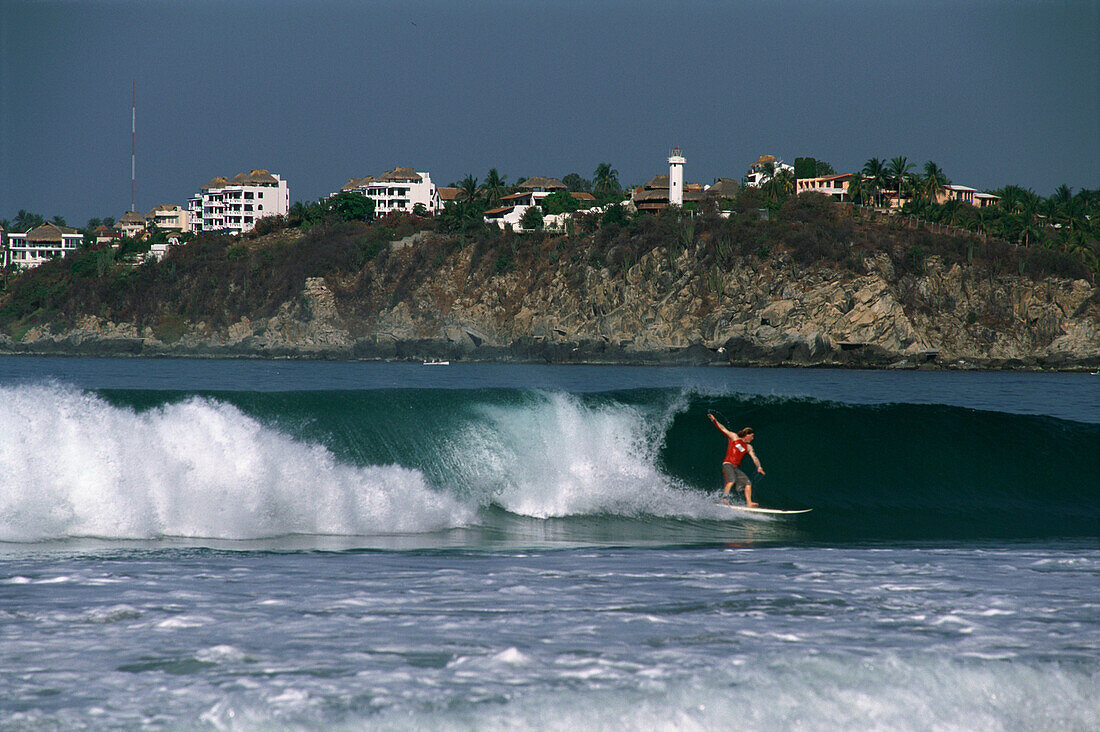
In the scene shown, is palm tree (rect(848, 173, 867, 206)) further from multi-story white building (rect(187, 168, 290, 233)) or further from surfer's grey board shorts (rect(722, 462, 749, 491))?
surfer's grey board shorts (rect(722, 462, 749, 491))

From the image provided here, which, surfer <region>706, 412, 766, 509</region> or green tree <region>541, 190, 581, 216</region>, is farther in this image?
green tree <region>541, 190, 581, 216</region>

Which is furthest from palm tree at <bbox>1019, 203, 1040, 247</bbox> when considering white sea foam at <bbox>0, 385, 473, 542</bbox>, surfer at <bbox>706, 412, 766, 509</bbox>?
white sea foam at <bbox>0, 385, 473, 542</bbox>

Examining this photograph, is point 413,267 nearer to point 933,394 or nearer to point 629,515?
point 933,394

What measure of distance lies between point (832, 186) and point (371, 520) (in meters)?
131

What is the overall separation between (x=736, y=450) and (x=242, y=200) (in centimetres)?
15620

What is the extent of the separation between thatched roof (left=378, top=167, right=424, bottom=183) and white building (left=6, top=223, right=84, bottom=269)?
57.8 metres

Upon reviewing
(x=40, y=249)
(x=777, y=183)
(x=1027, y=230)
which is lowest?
(x=1027, y=230)

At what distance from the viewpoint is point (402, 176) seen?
150 m

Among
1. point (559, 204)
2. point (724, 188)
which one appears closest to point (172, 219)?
point (559, 204)

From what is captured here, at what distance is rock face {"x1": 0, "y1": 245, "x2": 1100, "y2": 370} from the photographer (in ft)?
296

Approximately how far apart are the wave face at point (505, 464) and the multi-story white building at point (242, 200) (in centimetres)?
14833

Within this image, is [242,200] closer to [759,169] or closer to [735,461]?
[759,169]

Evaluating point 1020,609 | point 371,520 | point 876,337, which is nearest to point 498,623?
point 1020,609

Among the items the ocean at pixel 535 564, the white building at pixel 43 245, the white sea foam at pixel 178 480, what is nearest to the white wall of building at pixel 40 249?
the white building at pixel 43 245
